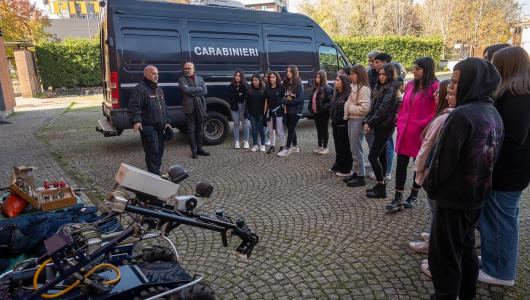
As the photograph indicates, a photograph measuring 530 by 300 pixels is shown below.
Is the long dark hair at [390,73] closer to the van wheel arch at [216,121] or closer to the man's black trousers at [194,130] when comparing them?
the man's black trousers at [194,130]

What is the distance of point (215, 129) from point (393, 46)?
935 inches

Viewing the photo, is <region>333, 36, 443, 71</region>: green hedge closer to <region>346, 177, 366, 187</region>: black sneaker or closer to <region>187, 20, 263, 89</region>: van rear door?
<region>187, 20, 263, 89</region>: van rear door

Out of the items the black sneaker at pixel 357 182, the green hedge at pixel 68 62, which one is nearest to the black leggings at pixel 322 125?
the black sneaker at pixel 357 182

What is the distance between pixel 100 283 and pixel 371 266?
234 centimetres

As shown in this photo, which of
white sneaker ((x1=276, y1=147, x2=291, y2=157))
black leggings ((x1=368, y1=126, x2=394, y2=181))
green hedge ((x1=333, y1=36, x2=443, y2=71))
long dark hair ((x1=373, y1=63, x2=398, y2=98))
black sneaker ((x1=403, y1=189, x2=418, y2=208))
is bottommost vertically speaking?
black sneaker ((x1=403, y1=189, x2=418, y2=208))

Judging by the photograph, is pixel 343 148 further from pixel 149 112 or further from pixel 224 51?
pixel 224 51

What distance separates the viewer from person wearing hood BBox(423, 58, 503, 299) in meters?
2.30

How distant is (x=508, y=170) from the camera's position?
283 centimetres

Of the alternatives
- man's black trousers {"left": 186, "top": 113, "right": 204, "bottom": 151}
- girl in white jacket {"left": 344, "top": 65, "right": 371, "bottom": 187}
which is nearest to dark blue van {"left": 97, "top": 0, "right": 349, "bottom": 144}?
man's black trousers {"left": 186, "top": 113, "right": 204, "bottom": 151}

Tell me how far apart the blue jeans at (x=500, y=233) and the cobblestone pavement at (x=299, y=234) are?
180 mm

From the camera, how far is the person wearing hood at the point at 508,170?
274 cm

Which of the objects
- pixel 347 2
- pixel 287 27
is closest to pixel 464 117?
pixel 287 27

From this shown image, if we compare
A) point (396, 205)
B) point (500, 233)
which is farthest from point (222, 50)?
point (500, 233)

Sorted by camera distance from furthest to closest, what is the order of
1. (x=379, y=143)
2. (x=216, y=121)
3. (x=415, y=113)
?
(x=216, y=121) → (x=379, y=143) → (x=415, y=113)
